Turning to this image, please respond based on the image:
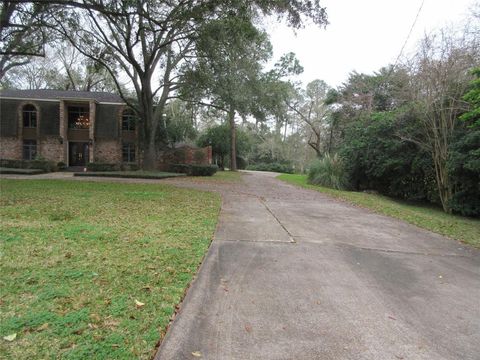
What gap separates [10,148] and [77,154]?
4.82 metres

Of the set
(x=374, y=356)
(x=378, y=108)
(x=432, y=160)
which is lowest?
(x=374, y=356)

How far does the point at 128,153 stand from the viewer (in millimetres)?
Result: 27438

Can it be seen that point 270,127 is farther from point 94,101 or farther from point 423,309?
point 423,309

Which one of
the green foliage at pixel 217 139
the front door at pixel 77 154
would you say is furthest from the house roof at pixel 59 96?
the green foliage at pixel 217 139

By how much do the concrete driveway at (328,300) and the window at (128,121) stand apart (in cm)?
2351

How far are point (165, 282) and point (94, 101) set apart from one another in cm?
2612

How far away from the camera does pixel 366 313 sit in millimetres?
3111

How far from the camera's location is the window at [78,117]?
2721 centimetres

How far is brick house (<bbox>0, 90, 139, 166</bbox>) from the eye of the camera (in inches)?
1032

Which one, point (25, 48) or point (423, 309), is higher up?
point (25, 48)

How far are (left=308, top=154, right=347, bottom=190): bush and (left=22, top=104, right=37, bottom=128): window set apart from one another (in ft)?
73.7

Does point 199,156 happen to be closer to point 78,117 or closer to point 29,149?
point 78,117

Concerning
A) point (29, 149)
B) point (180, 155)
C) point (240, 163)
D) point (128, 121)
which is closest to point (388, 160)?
point (180, 155)

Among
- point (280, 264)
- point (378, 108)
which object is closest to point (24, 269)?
point (280, 264)
